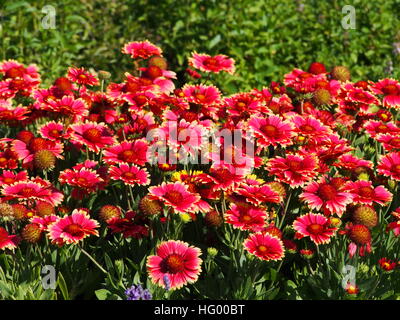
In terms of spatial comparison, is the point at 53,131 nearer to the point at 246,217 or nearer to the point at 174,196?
the point at 174,196

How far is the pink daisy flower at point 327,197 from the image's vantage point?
2.50 m

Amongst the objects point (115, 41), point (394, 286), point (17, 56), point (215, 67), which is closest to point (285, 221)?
point (394, 286)

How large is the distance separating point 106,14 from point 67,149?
3.52 m

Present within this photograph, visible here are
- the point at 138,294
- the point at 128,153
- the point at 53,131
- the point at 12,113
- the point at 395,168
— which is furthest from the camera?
the point at 12,113

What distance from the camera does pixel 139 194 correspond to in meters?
2.89

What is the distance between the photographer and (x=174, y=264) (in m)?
2.26

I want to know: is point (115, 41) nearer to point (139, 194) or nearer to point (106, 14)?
point (106, 14)

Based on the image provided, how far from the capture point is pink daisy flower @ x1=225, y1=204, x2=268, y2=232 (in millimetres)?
2383

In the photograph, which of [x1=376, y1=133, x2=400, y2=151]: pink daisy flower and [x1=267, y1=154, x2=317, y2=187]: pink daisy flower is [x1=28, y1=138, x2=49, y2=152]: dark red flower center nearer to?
[x1=267, y1=154, x2=317, y2=187]: pink daisy flower

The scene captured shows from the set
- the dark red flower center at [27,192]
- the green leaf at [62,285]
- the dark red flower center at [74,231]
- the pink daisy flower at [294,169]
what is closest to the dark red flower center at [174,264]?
the dark red flower center at [74,231]

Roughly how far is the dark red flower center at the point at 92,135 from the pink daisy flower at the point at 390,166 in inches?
52.2

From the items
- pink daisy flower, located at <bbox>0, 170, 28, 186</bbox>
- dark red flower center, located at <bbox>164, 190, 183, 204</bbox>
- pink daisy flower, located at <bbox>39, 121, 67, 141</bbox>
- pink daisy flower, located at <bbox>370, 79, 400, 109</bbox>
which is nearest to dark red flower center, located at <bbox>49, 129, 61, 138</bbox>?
pink daisy flower, located at <bbox>39, 121, 67, 141</bbox>

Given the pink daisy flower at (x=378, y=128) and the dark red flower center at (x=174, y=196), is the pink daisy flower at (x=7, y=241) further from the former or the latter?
the pink daisy flower at (x=378, y=128)

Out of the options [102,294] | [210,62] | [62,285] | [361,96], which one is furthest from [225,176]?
[361,96]
